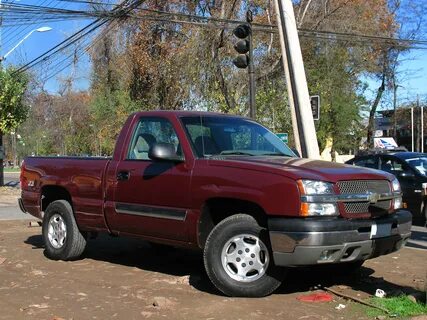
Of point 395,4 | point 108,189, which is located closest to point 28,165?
point 108,189

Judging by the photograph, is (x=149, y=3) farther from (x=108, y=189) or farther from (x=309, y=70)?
(x=108, y=189)

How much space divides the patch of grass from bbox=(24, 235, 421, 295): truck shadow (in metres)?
0.33

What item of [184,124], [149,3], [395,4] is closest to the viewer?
[184,124]

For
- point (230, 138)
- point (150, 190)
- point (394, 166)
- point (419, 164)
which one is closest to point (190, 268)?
point (150, 190)

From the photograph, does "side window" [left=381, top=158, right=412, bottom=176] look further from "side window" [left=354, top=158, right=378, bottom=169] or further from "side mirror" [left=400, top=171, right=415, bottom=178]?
"side window" [left=354, top=158, right=378, bottom=169]

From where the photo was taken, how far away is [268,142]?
22.8ft

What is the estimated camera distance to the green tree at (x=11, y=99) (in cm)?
2370

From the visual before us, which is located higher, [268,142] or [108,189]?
[268,142]

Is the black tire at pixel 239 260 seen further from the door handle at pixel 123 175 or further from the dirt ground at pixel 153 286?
the door handle at pixel 123 175

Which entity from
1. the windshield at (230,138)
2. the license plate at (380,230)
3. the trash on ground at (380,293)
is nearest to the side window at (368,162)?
the windshield at (230,138)

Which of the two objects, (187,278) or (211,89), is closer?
(187,278)

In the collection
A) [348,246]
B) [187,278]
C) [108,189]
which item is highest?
[108,189]

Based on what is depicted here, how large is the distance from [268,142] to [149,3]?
2019cm

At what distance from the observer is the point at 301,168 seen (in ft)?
18.3
